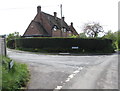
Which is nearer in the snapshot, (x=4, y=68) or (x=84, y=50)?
(x=4, y=68)

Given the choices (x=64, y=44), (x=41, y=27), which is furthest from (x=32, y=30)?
(x=64, y=44)

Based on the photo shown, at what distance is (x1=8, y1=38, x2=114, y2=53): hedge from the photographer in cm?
2889

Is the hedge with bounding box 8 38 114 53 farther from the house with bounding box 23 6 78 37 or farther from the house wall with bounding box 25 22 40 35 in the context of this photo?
the house with bounding box 23 6 78 37

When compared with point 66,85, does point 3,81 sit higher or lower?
higher

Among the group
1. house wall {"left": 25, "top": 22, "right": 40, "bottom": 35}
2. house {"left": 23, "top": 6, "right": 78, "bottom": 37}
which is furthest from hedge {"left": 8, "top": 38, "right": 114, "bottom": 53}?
house {"left": 23, "top": 6, "right": 78, "bottom": 37}

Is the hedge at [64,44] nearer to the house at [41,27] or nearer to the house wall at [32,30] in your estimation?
the house wall at [32,30]

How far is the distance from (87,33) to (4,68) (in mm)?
47995

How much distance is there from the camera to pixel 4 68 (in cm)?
677

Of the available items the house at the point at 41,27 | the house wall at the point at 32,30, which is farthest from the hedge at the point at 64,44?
the house at the point at 41,27

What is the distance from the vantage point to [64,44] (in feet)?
94.9

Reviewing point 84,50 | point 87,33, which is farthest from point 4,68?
point 87,33

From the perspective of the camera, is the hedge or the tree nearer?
the hedge

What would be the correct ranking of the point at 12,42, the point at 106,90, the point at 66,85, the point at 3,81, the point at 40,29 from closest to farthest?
the point at 3,81, the point at 106,90, the point at 66,85, the point at 12,42, the point at 40,29

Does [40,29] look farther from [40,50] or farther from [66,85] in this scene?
[66,85]
